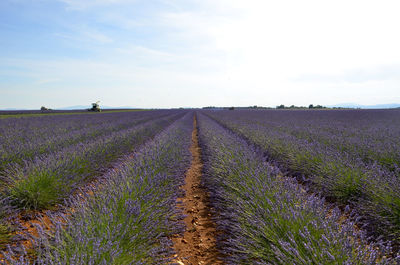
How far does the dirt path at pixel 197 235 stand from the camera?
243 centimetres

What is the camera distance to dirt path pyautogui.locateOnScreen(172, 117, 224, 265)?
7.98ft

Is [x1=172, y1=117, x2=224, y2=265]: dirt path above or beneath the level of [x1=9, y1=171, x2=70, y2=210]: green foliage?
beneath

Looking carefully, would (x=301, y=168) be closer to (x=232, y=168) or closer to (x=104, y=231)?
(x=232, y=168)

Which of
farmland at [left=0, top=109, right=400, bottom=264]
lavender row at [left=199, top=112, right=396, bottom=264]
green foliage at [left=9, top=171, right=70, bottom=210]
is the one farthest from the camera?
green foliage at [left=9, top=171, right=70, bottom=210]

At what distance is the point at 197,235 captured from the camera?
290 cm

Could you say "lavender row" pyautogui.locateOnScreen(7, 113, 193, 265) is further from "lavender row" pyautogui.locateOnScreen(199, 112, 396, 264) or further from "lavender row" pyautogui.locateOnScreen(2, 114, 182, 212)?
"lavender row" pyautogui.locateOnScreen(2, 114, 182, 212)

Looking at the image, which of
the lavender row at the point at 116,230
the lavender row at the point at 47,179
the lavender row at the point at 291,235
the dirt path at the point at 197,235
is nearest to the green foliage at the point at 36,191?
the lavender row at the point at 47,179

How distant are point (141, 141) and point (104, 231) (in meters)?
7.87

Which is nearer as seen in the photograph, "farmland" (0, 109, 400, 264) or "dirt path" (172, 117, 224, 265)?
"farmland" (0, 109, 400, 264)

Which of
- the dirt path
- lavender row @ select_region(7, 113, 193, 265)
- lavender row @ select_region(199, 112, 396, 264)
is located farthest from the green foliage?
lavender row @ select_region(199, 112, 396, 264)

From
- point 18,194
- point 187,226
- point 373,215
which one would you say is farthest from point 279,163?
point 18,194

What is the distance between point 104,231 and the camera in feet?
6.87

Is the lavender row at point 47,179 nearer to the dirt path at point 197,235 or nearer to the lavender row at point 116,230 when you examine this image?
the lavender row at point 116,230

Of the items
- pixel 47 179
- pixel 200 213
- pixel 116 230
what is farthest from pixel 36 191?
pixel 200 213
